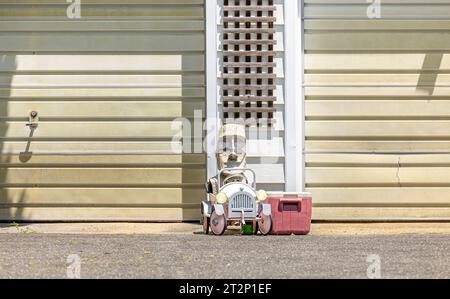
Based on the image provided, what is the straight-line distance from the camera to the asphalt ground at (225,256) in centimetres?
777

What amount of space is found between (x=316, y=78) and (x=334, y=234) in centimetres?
247

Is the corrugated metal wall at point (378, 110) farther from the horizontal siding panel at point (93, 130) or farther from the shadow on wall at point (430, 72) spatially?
the horizontal siding panel at point (93, 130)

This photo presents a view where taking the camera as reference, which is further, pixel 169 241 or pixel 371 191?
pixel 371 191

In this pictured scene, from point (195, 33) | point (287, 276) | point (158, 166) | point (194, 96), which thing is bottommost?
point (287, 276)

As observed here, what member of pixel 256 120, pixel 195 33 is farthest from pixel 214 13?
pixel 256 120

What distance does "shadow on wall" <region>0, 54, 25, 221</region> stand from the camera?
13.5 metres

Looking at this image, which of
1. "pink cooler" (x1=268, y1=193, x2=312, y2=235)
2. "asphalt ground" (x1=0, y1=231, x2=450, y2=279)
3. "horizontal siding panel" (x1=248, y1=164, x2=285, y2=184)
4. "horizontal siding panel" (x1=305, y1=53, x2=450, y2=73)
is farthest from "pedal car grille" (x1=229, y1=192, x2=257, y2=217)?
"horizontal siding panel" (x1=305, y1=53, x2=450, y2=73)

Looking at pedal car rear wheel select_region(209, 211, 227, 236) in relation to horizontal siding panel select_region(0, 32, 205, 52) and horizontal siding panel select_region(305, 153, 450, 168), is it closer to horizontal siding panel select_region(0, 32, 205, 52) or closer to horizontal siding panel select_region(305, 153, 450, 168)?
horizontal siding panel select_region(305, 153, 450, 168)

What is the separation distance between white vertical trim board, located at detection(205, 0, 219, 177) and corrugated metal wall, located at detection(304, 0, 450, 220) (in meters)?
1.30

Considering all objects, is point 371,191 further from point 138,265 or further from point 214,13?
point 138,265

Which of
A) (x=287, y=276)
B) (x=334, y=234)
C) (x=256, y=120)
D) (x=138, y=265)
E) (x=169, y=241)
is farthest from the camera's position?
(x=256, y=120)

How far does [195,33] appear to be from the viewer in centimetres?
1344

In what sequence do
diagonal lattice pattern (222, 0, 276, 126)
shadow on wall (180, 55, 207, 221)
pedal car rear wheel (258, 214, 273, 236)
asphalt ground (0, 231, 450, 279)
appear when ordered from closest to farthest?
asphalt ground (0, 231, 450, 279) < pedal car rear wheel (258, 214, 273, 236) < diagonal lattice pattern (222, 0, 276, 126) < shadow on wall (180, 55, 207, 221)

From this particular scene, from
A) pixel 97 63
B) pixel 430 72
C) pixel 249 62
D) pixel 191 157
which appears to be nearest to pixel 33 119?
pixel 97 63
